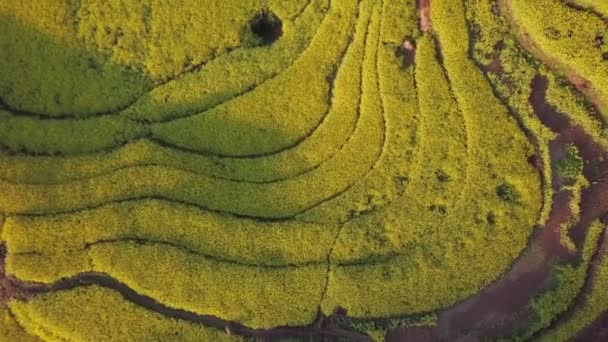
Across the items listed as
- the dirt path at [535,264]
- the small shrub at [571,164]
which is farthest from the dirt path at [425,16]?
the small shrub at [571,164]

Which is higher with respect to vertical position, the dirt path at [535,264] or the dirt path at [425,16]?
the dirt path at [425,16]

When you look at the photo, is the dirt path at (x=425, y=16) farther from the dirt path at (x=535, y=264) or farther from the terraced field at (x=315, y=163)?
the dirt path at (x=535, y=264)

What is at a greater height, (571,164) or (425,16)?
(425,16)

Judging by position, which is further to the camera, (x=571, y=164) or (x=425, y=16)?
(x=425, y=16)

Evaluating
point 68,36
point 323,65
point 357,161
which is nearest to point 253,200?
point 357,161

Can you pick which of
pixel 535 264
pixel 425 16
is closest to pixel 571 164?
pixel 535 264

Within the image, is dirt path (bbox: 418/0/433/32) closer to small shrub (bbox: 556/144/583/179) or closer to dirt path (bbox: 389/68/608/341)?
dirt path (bbox: 389/68/608/341)

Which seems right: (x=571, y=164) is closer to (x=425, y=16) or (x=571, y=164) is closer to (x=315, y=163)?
(x=425, y=16)

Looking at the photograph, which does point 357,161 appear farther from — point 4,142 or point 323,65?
point 4,142
